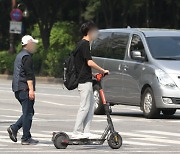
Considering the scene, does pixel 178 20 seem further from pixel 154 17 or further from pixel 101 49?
pixel 101 49

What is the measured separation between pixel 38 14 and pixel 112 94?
84.5 ft

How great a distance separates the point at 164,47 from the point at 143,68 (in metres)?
0.77

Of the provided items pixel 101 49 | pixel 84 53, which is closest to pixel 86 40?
pixel 84 53

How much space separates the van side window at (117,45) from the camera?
2125 centimetres

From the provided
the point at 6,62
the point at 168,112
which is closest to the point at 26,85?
the point at 168,112

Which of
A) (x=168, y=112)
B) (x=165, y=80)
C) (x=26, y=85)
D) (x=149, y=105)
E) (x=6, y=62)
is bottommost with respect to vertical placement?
(x=6, y=62)

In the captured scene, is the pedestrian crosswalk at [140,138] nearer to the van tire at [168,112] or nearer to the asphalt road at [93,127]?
the asphalt road at [93,127]

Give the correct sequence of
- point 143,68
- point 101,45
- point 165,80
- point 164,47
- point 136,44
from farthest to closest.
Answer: point 101,45 → point 136,44 → point 164,47 → point 143,68 → point 165,80

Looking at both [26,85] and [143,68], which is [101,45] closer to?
[143,68]

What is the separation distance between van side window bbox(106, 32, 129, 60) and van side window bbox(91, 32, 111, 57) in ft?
0.60

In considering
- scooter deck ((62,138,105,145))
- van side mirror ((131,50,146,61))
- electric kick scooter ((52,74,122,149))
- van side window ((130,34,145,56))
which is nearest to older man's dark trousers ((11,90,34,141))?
electric kick scooter ((52,74,122,149))

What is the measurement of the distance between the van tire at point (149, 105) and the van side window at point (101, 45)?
7.07 ft

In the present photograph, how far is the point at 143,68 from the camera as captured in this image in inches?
795

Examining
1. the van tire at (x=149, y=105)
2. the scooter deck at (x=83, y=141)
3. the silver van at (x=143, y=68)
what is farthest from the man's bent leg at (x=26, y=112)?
the van tire at (x=149, y=105)
